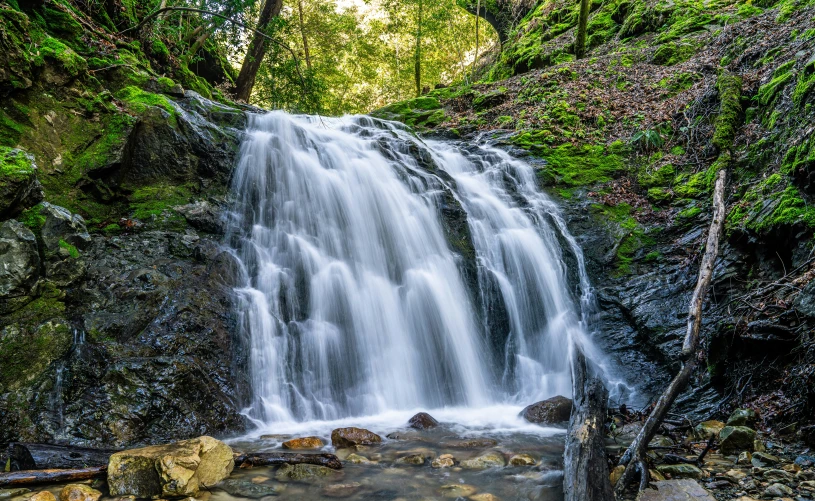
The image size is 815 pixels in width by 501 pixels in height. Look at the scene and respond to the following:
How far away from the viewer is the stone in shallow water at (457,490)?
3568 mm

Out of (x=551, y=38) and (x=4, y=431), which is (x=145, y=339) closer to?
(x=4, y=431)

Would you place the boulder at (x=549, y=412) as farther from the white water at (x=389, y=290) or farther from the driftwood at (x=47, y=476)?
the driftwood at (x=47, y=476)

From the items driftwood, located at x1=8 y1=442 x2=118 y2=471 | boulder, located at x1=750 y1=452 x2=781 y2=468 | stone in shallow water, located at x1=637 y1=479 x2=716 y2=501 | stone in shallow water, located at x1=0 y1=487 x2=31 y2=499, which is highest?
driftwood, located at x1=8 y1=442 x2=118 y2=471

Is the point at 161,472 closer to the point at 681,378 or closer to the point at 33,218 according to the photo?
the point at 33,218

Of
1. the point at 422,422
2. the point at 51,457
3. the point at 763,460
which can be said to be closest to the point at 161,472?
the point at 51,457

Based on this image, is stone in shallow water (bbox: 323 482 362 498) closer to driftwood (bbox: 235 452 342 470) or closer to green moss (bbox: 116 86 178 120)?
driftwood (bbox: 235 452 342 470)

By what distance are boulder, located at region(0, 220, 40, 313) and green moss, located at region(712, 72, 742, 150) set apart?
9953 mm

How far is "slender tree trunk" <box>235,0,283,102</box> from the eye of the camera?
39.7ft

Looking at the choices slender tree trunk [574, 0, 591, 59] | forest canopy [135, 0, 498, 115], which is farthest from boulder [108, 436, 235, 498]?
slender tree trunk [574, 0, 591, 59]

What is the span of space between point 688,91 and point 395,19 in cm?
1711

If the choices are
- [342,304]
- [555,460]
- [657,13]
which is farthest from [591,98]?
[555,460]

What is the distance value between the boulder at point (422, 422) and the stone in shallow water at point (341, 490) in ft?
5.69

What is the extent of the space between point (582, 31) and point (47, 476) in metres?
17.8

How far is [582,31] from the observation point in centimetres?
1582
